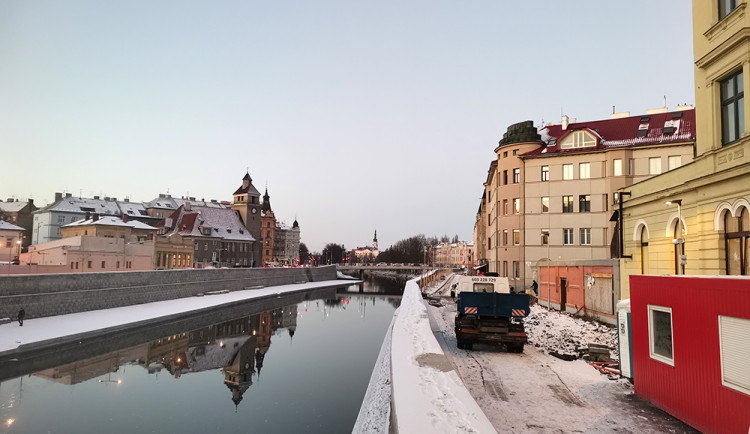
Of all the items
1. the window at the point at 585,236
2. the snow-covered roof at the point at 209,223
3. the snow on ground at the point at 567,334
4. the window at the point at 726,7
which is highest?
the window at the point at 726,7

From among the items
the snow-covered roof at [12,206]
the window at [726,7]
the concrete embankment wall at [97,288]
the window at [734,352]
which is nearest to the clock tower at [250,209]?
the concrete embankment wall at [97,288]

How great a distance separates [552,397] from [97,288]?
108ft

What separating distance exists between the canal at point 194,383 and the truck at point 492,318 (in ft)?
15.9

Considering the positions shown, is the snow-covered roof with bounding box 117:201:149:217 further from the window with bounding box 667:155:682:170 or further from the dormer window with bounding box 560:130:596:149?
the window with bounding box 667:155:682:170

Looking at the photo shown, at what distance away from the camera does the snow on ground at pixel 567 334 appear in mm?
17250

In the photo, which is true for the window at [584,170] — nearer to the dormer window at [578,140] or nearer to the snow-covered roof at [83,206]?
the dormer window at [578,140]

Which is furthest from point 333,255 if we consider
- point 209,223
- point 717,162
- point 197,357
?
point 717,162

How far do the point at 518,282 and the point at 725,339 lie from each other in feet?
117

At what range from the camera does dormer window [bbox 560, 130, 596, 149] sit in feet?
130

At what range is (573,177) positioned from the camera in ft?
132

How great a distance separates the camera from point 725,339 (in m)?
7.73

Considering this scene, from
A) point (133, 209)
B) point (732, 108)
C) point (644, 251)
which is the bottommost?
point (644, 251)

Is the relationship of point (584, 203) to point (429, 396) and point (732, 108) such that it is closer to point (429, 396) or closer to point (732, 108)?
point (732, 108)

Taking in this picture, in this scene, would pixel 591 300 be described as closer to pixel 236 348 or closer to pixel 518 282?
pixel 518 282
